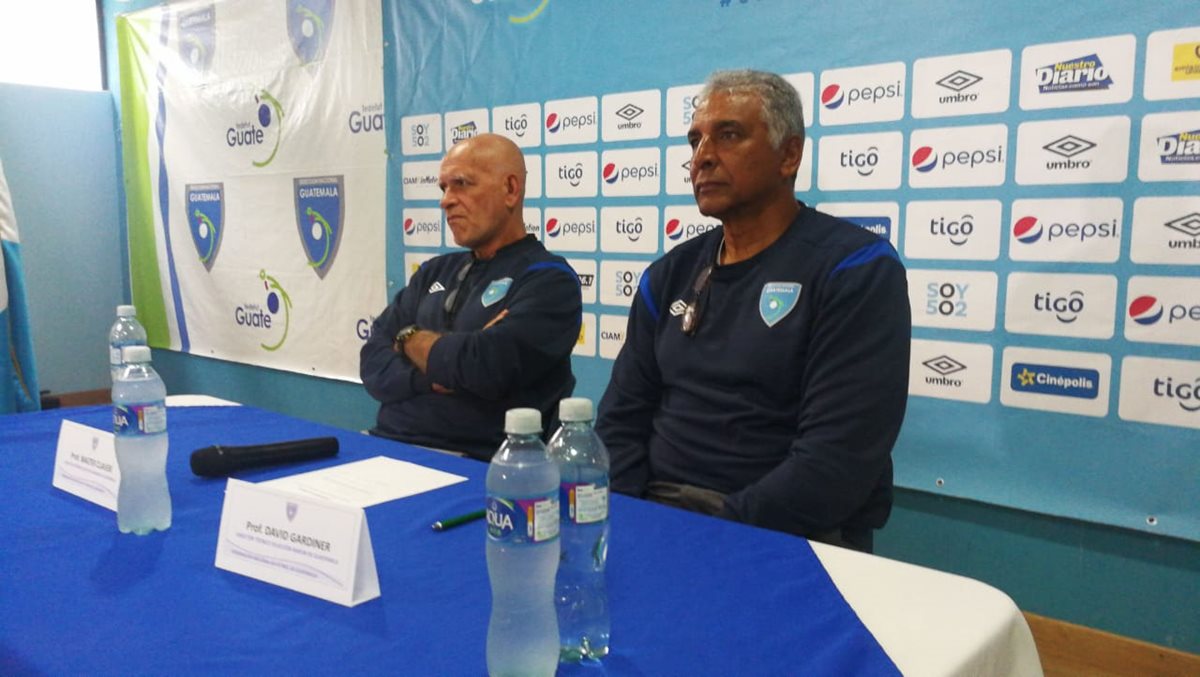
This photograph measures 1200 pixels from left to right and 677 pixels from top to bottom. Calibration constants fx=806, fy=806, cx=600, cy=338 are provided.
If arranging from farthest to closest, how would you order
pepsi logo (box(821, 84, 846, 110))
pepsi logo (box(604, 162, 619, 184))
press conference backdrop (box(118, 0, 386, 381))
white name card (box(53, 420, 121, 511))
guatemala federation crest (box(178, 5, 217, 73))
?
guatemala federation crest (box(178, 5, 217, 73)) → press conference backdrop (box(118, 0, 386, 381)) → pepsi logo (box(604, 162, 619, 184)) → pepsi logo (box(821, 84, 846, 110)) → white name card (box(53, 420, 121, 511))

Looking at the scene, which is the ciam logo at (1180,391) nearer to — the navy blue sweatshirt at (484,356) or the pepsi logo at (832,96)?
the pepsi logo at (832,96)

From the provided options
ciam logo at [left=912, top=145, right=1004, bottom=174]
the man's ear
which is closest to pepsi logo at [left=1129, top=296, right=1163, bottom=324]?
ciam logo at [left=912, top=145, right=1004, bottom=174]

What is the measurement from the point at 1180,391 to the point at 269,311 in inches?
145

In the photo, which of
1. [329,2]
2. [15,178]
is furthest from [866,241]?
[15,178]

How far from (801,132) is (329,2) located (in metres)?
2.63

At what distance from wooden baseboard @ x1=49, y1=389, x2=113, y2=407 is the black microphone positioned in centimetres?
372

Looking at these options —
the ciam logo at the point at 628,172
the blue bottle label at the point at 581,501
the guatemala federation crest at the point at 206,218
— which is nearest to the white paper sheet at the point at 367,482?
the blue bottle label at the point at 581,501

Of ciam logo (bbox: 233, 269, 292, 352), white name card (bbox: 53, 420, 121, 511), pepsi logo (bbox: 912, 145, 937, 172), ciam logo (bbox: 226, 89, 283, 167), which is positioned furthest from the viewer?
ciam logo (bbox: 233, 269, 292, 352)

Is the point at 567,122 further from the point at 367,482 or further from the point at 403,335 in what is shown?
the point at 367,482

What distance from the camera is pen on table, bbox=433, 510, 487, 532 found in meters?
1.13

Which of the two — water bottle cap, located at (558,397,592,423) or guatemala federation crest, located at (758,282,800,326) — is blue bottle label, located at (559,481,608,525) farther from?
guatemala federation crest, located at (758,282,800,326)

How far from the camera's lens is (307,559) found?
93 cm

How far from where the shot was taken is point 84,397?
182 inches

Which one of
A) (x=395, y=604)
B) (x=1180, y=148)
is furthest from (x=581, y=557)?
(x=1180, y=148)
